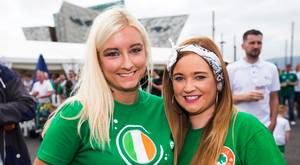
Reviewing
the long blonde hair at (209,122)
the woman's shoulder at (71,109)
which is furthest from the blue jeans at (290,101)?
the woman's shoulder at (71,109)

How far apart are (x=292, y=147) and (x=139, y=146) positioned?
662 cm

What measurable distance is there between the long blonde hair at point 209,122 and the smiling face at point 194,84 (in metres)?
0.06

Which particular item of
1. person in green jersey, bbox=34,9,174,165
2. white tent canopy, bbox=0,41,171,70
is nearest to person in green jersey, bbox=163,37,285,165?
person in green jersey, bbox=34,9,174,165

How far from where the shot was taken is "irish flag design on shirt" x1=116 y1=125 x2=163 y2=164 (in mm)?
1626

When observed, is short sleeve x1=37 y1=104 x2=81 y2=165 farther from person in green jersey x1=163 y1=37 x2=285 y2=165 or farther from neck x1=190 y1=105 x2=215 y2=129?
neck x1=190 y1=105 x2=215 y2=129

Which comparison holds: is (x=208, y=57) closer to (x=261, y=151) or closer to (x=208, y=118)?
(x=208, y=118)

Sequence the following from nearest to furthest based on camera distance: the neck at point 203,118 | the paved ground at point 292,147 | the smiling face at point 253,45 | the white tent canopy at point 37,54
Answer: the neck at point 203,118 < the smiling face at point 253,45 < the paved ground at point 292,147 < the white tent canopy at point 37,54

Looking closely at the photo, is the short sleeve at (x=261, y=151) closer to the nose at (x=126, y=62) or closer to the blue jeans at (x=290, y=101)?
the nose at (x=126, y=62)

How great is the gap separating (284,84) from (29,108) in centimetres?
978

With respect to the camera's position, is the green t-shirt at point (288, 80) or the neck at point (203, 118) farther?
the green t-shirt at point (288, 80)

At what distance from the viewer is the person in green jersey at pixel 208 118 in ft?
5.09

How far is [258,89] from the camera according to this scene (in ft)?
13.6

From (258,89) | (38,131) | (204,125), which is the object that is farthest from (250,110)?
(38,131)

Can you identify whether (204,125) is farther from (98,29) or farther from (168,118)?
(98,29)
